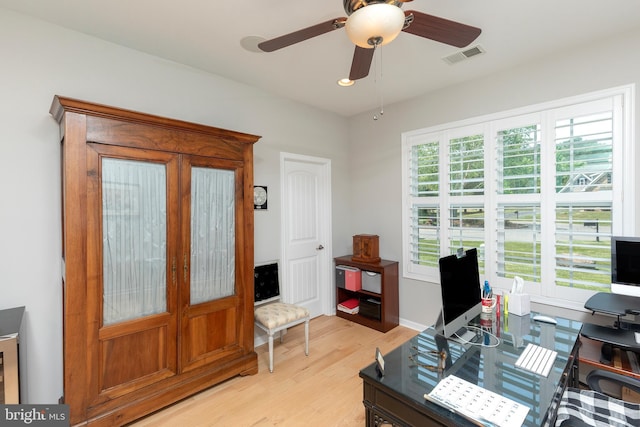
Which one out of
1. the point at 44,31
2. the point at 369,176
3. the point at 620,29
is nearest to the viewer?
the point at 44,31

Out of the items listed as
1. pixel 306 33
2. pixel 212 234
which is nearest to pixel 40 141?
pixel 212 234

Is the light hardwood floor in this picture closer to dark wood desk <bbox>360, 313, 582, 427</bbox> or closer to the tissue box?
dark wood desk <bbox>360, 313, 582, 427</bbox>

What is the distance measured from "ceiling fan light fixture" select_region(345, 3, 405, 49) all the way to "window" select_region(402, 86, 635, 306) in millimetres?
2192

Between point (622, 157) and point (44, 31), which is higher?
point (44, 31)

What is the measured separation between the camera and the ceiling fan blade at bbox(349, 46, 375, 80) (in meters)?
1.65

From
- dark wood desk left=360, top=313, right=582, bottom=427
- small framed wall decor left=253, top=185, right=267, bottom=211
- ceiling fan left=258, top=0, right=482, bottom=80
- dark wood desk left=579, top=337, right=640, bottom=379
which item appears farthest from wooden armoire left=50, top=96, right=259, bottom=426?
dark wood desk left=579, top=337, right=640, bottom=379

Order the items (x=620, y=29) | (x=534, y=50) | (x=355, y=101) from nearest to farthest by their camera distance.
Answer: (x=620, y=29) < (x=534, y=50) < (x=355, y=101)

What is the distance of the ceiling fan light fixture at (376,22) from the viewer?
1.18m

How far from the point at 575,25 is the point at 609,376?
2.33 m

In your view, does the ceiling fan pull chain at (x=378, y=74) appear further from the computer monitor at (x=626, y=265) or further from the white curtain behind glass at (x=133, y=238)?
the computer monitor at (x=626, y=265)

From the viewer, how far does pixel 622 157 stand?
2260mm

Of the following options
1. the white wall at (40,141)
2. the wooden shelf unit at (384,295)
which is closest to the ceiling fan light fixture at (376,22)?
the white wall at (40,141)

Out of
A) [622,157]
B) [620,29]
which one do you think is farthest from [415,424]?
[620,29]

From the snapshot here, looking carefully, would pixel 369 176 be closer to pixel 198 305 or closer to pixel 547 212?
pixel 547 212
